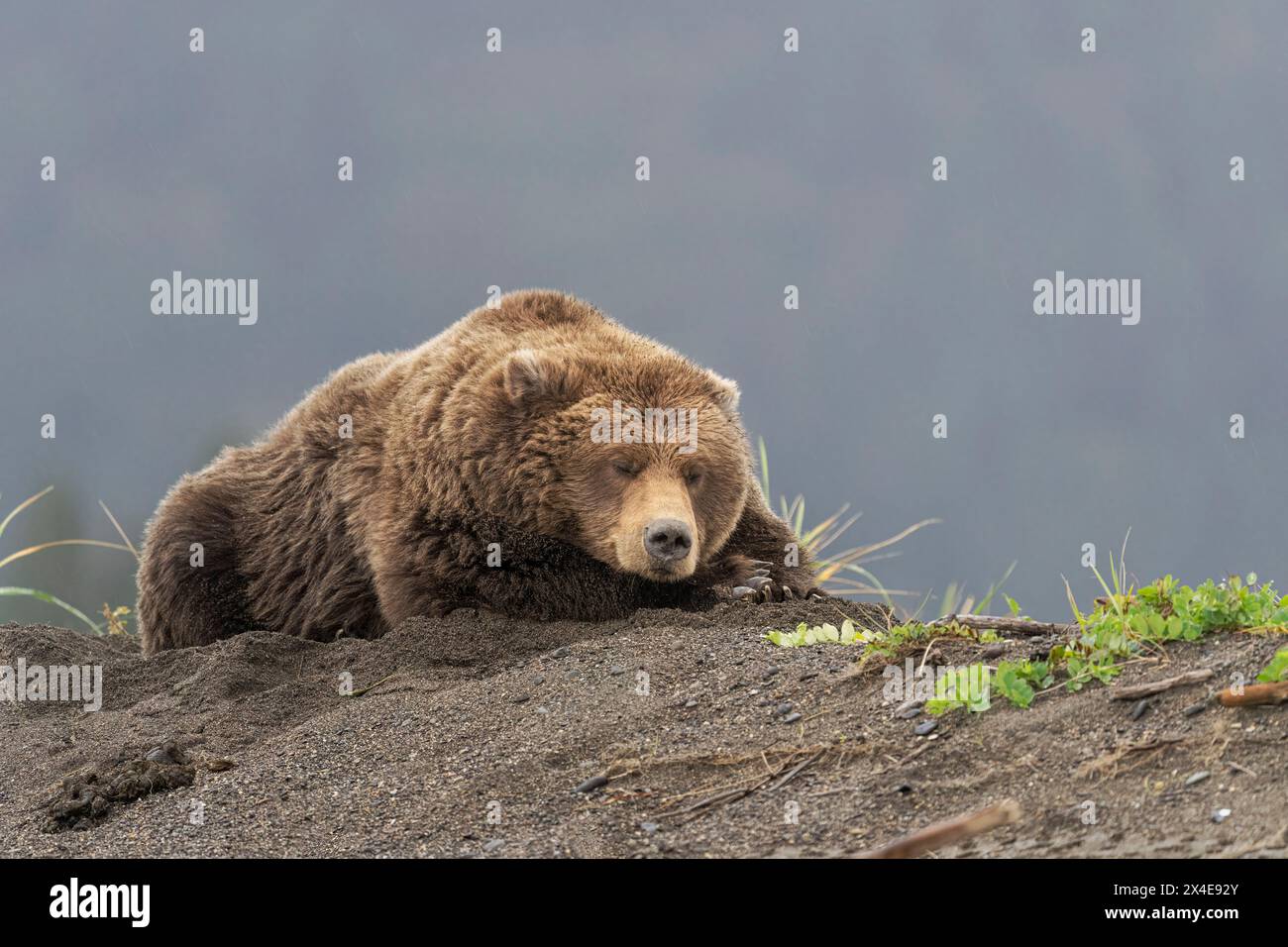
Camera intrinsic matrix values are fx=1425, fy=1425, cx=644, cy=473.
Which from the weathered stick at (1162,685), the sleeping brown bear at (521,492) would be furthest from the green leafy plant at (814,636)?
the weathered stick at (1162,685)

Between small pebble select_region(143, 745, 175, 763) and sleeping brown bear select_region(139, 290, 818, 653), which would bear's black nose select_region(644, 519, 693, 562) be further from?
small pebble select_region(143, 745, 175, 763)

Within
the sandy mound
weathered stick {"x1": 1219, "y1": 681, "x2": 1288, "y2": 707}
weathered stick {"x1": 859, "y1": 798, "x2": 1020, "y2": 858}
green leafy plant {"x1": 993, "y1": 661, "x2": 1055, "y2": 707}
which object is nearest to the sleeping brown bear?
the sandy mound

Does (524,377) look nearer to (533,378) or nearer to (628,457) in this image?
(533,378)

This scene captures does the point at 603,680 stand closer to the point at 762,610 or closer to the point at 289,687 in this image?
the point at 762,610

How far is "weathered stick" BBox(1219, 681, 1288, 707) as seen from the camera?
4324 millimetres

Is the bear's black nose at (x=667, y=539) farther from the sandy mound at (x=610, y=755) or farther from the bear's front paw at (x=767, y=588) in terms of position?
the bear's front paw at (x=767, y=588)

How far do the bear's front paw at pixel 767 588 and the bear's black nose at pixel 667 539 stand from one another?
1.98 ft

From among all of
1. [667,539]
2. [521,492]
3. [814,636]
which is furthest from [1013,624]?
[521,492]

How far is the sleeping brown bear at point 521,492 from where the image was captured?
755 centimetres

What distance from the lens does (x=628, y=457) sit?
294 inches
